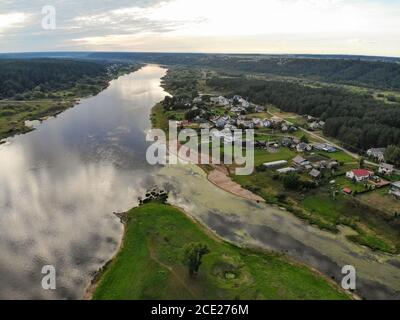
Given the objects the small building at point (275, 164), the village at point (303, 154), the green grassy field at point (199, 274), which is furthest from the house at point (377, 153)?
the green grassy field at point (199, 274)

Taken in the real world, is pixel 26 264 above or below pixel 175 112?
below

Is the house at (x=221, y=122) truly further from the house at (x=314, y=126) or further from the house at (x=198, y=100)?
the house at (x=198, y=100)

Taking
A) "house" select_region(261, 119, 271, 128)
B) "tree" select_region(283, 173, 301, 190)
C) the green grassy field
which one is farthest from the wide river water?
"house" select_region(261, 119, 271, 128)

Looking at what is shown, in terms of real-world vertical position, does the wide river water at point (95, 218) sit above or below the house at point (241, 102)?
below

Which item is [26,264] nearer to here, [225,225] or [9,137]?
[225,225]

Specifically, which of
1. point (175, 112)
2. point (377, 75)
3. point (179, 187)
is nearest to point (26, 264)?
point (179, 187)

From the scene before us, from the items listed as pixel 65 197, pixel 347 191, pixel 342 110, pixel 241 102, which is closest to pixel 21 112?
pixel 241 102
